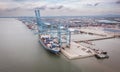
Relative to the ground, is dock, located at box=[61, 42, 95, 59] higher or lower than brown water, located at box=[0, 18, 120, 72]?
higher

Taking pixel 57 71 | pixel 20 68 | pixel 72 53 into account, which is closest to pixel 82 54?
pixel 72 53

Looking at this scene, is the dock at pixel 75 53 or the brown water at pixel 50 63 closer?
the brown water at pixel 50 63

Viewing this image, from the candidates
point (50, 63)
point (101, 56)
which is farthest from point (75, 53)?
point (50, 63)

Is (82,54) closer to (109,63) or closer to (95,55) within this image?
(95,55)

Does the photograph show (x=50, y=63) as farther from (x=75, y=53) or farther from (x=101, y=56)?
(x=101, y=56)

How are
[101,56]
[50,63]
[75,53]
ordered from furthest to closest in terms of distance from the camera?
[75,53] < [101,56] < [50,63]

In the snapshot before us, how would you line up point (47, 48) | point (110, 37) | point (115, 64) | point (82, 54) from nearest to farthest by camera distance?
point (115, 64) → point (82, 54) → point (47, 48) → point (110, 37)

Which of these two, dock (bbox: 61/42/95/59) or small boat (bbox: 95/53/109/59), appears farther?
small boat (bbox: 95/53/109/59)

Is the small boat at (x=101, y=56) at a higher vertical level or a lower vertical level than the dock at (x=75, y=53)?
lower

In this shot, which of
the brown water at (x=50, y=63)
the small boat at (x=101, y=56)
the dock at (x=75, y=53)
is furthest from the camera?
the small boat at (x=101, y=56)

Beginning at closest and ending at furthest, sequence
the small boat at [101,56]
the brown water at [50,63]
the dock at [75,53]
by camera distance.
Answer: the brown water at [50,63]
the dock at [75,53]
the small boat at [101,56]

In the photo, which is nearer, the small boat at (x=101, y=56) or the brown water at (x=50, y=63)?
the brown water at (x=50, y=63)
